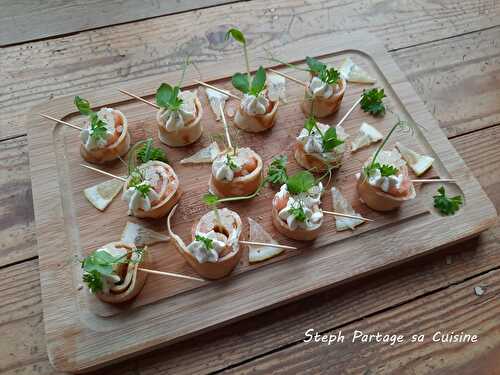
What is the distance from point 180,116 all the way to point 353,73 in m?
1.12

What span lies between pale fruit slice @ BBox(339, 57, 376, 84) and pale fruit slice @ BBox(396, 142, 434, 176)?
1.62 feet

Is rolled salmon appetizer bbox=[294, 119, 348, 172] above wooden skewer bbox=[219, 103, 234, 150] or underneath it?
underneath

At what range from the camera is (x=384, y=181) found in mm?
2105

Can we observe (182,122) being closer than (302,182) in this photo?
No

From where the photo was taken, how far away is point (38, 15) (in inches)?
112

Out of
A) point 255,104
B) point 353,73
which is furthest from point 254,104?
point 353,73

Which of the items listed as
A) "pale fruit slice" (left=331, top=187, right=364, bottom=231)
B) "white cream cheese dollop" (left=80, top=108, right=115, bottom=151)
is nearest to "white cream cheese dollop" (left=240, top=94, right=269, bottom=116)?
"pale fruit slice" (left=331, top=187, right=364, bottom=231)

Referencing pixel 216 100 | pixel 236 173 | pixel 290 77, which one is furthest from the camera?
pixel 290 77

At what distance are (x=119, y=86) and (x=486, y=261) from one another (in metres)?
2.17

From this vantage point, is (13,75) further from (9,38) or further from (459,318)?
(459,318)

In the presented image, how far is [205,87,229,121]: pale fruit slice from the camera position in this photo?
8.18 feet

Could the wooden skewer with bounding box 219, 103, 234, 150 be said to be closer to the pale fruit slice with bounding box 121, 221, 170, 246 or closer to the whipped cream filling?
the pale fruit slice with bounding box 121, 221, 170, 246

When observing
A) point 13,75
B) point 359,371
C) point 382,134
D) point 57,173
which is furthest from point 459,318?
point 13,75

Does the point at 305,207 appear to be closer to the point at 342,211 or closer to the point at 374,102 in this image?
the point at 342,211
